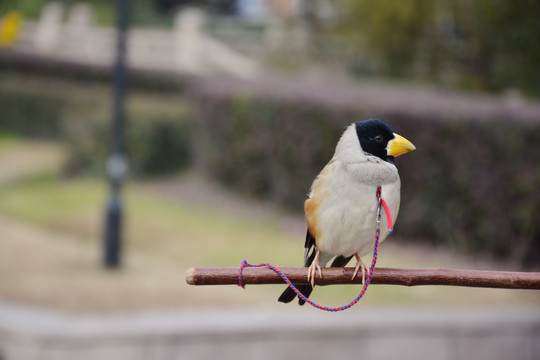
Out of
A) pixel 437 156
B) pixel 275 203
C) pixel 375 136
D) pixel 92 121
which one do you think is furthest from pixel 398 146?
pixel 92 121

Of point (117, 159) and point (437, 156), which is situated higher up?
point (437, 156)

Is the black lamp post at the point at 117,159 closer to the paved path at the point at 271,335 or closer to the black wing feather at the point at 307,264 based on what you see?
the paved path at the point at 271,335

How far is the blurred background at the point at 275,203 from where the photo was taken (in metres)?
6.11

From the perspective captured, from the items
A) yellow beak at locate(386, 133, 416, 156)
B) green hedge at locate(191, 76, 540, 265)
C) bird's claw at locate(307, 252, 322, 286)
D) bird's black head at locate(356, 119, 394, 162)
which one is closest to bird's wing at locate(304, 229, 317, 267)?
bird's claw at locate(307, 252, 322, 286)

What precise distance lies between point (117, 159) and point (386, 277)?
6347 mm

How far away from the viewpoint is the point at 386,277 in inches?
84.6

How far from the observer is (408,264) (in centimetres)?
783

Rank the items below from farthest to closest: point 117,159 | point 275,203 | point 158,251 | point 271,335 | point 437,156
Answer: point 275,203, point 158,251, point 437,156, point 117,159, point 271,335

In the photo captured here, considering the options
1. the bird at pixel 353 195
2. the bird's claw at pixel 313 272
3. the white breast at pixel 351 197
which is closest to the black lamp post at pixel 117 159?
the bird at pixel 353 195

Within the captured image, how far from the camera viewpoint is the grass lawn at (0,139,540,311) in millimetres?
7051

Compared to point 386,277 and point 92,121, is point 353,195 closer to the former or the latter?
point 386,277

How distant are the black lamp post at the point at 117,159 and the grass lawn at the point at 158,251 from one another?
210 millimetres

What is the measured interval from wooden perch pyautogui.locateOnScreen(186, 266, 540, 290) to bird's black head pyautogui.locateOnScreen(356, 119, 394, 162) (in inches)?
15.5

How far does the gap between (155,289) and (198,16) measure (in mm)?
16236
